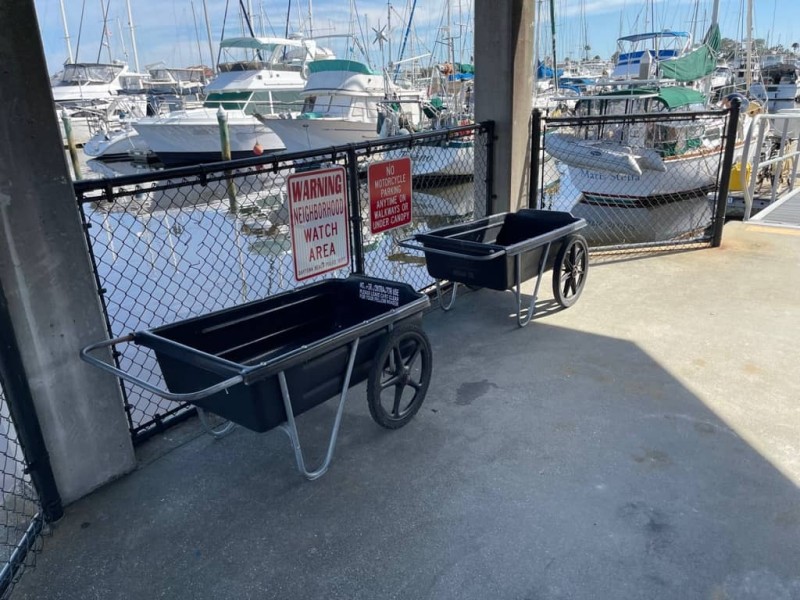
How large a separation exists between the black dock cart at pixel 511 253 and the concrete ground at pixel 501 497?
1.78 feet

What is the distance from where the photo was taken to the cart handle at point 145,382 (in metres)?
2.08

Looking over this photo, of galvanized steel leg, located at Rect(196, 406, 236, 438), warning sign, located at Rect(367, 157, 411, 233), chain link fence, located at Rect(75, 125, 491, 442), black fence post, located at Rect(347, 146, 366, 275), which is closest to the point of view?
galvanized steel leg, located at Rect(196, 406, 236, 438)

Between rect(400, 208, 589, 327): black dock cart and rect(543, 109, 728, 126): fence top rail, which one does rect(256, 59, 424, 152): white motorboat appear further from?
rect(400, 208, 589, 327): black dock cart

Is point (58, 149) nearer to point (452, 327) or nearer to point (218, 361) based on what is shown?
point (218, 361)

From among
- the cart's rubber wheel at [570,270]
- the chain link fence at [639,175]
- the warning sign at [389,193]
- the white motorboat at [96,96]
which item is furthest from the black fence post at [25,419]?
the white motorboat at [96,96]

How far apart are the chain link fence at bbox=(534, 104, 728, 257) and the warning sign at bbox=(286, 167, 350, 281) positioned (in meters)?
9.60

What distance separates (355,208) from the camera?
3.98 m

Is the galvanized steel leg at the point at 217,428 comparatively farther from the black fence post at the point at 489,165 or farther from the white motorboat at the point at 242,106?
the white motorboat at the point at 242,106

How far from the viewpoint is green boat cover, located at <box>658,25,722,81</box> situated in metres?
15.3

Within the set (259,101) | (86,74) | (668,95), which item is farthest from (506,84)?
(86,74)

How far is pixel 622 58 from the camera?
21.0 meters

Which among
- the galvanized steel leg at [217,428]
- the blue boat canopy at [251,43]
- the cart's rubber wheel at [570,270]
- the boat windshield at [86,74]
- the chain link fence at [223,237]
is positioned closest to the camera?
the galvanized steel leg at [217,428]

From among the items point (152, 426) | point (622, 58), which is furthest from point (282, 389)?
point (622, 58)

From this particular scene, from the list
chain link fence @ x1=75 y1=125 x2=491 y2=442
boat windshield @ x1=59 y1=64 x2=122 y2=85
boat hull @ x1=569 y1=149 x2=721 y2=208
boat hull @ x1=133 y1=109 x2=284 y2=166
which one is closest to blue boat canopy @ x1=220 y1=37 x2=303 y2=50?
boat hull @ x1=133 y1=109 x2=284 y2=166
